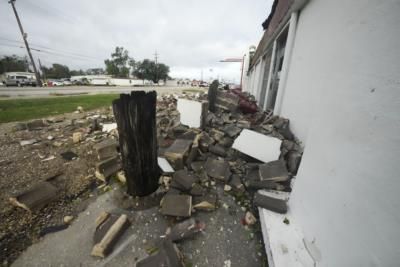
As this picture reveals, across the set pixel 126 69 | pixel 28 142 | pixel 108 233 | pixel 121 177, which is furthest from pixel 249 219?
pixel 126 69

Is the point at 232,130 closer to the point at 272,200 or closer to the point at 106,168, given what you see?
the point at 272,200

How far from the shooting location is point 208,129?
3439 millimetres

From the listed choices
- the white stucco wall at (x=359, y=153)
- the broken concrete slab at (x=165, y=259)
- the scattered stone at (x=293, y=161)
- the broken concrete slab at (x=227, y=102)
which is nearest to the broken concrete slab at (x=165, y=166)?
the broken concrete slab at (x=165, y=259)

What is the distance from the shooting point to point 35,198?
1.72 meters

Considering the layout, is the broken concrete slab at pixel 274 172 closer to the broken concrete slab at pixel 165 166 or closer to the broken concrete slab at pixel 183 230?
the broken concrete slab at pixel 183 230

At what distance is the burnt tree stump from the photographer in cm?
158

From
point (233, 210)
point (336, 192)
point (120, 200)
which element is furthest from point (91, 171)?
point (336, 192)

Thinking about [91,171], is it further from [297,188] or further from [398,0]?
[398,0]

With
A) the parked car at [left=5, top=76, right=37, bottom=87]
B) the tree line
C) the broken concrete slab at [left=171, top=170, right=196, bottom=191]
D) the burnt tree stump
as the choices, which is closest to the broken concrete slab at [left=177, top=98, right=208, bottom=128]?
the broken concrete slab at [left=171, top=170, right=196, bottom=191]

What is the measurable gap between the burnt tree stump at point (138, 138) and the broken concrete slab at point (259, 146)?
4.53 ft

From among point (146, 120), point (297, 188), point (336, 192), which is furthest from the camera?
point (146, 120)

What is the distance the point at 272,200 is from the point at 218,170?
77cm

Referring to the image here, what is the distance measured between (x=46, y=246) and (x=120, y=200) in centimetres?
66

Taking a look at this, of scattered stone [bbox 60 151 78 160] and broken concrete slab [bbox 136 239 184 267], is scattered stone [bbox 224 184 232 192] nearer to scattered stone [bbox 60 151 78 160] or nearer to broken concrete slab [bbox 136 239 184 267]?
broken concrete slab [bbox 136 239 184 267]
